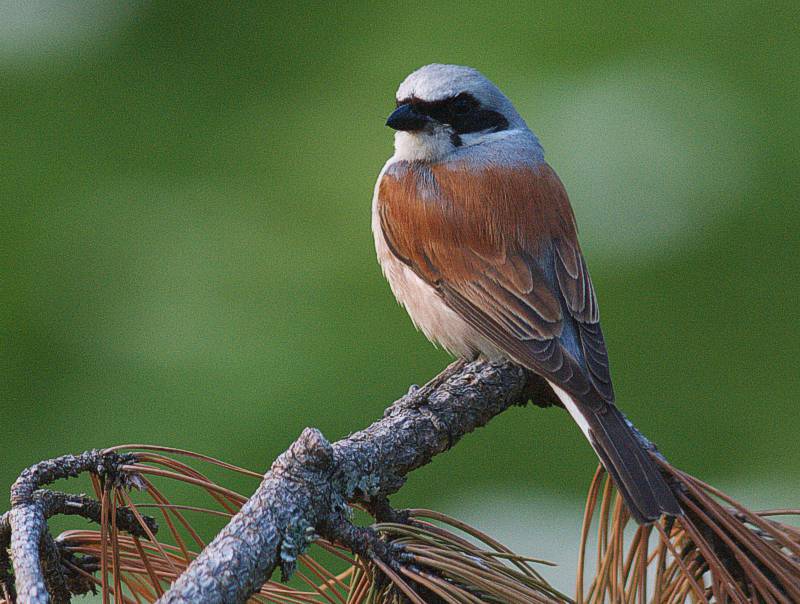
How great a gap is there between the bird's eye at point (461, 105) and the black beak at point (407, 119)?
3.7 inches

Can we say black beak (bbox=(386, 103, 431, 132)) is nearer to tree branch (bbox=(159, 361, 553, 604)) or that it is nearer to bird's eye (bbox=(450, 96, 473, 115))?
bird's eye (bbox=(450, 96, 473, 115))

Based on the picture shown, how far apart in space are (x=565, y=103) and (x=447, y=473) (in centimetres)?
110

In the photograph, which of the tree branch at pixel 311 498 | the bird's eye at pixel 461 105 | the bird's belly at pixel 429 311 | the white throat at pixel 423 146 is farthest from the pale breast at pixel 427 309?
the tree branch at pixel 311 498

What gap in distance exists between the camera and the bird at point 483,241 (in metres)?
2.00

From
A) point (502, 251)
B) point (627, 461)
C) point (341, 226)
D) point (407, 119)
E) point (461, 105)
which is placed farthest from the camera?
point (341, 226)

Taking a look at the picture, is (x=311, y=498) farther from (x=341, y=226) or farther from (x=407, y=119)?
(x=341, y=226)

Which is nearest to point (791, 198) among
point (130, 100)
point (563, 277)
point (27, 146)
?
point (563, 277)

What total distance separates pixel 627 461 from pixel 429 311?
873 mm

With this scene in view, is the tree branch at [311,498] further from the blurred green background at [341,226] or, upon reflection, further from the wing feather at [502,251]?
the blurred green background at [341,226]

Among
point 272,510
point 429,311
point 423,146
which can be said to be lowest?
point 272,510

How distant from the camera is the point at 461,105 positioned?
2496 millimetres

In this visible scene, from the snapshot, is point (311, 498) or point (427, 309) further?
point (427, 309)

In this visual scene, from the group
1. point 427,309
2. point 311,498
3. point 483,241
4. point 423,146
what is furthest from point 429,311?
point 311,498

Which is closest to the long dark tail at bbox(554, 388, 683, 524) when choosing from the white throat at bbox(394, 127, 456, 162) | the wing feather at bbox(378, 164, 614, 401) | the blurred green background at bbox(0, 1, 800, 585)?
the wing feather at bbox(378, 164, 614, 401)
